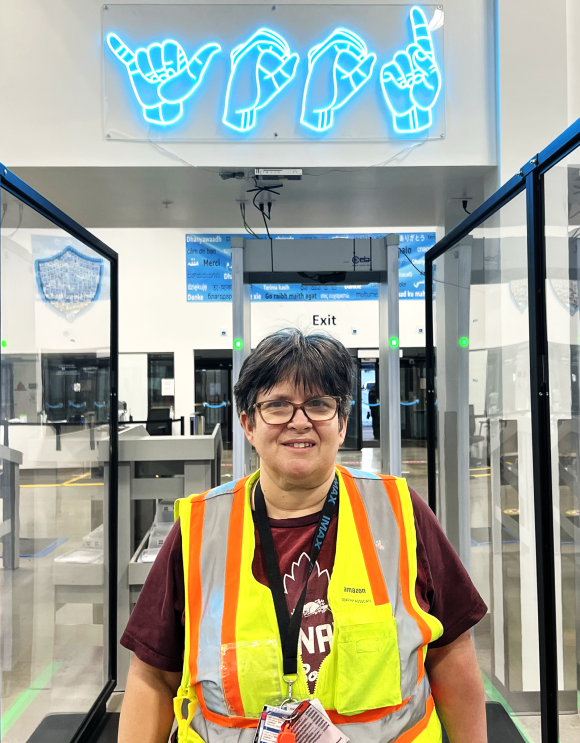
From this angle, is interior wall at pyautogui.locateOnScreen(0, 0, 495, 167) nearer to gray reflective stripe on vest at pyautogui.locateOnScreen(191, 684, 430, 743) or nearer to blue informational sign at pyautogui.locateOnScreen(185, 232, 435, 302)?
blue informational sign at pyautogui.locateOnScreen(185, 232, 435, 302)

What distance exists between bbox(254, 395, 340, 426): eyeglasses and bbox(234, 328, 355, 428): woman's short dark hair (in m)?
0.02

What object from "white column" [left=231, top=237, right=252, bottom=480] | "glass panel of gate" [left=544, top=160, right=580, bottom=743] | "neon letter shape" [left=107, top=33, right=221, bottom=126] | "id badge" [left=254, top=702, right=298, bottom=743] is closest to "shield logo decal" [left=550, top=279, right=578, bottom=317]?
"glass panel of gate" [left=544, top=160, right=580, bottom=743]

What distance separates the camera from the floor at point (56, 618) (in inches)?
86.0

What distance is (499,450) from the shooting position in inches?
119

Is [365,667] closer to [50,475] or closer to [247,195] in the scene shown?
[50,475]

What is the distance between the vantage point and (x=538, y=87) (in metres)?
3.19

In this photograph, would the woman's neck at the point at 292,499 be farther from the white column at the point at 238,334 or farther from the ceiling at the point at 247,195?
the ceiling at the point at 247,195

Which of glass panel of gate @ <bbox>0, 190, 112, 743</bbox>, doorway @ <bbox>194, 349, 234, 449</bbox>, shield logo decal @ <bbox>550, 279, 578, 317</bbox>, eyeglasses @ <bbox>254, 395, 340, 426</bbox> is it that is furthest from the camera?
doorway @ <bbox>194, 349, 234, 449</bbox>

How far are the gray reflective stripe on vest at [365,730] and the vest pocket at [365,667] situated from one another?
0.04m

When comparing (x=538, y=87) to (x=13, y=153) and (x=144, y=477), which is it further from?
A: (x=144, y=477)

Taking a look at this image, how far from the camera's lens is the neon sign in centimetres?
326

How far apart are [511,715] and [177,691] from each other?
94.0 inches

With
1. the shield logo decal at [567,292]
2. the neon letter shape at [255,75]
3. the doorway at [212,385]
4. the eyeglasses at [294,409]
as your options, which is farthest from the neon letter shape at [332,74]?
the doorway at [212,385]

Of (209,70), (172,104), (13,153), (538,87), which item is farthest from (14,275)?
(538,87)
